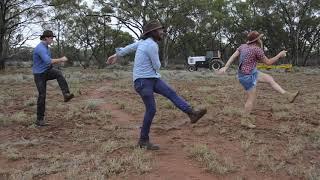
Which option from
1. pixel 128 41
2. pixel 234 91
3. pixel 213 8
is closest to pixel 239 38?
pixel 213 8

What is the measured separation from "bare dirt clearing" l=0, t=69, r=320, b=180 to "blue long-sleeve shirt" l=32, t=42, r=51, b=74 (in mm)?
1042

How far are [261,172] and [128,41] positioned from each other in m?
50.6

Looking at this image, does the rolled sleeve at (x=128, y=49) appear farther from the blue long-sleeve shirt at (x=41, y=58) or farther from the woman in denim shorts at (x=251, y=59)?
the woman in denim shorts at (x=251, y=59)

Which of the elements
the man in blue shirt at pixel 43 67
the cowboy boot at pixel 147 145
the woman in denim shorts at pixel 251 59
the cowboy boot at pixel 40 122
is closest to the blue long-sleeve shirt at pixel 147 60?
the cowboy boot at pixel 147 145

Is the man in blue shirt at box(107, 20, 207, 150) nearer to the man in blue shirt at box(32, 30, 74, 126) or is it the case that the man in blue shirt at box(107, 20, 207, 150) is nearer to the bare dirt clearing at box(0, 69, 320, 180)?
the bare dirt clearing at box(0, 69, 320, 180)

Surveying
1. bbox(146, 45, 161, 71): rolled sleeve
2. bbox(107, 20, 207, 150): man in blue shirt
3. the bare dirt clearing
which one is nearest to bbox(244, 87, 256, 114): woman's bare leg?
the bare dirt clearing

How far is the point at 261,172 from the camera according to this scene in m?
6.18

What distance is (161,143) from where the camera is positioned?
748cm

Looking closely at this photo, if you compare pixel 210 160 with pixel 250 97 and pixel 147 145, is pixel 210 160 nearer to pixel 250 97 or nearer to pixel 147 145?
pixel 147 145

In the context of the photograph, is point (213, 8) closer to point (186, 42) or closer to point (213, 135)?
point (186, 42)

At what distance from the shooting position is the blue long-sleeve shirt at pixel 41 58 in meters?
8.33

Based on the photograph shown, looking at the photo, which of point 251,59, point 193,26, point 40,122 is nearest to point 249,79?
point 251,59

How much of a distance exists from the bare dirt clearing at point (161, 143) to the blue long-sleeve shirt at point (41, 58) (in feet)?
3.42

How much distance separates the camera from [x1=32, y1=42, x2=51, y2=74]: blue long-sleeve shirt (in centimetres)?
833
